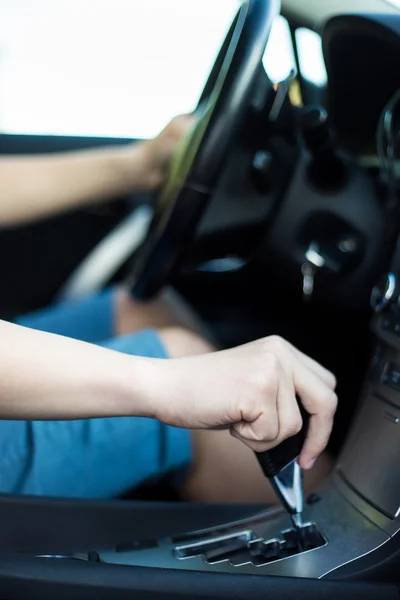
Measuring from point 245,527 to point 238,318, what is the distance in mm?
687

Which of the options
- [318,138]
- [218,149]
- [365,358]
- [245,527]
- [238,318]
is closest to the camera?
[245,527]

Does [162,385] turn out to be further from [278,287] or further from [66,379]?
[278,287]

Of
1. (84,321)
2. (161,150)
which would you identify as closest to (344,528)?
(84,321)

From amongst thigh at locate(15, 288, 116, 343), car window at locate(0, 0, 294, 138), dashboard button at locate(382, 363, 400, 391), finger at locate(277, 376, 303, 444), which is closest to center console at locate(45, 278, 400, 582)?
dashboard button at locate(382, 363, 400, 391)

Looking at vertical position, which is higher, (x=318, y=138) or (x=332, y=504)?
(x=318, y=138)

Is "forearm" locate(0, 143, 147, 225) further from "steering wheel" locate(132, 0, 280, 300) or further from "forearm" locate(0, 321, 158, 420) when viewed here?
"forearm" locate(0, 321, 158, 420)

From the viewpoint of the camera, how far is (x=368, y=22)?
2.35 ft

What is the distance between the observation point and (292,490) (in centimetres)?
55

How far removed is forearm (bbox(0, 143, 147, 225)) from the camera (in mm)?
1049

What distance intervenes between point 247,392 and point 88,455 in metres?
0.24

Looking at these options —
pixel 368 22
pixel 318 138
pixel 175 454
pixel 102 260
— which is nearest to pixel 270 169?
pixel 318 138

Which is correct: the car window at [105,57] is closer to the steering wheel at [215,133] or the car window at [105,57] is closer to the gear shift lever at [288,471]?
the steering wheel at [215,133]

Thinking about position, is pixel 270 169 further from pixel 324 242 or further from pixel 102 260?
pixel 102 260

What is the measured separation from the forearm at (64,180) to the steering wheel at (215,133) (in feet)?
0.73
